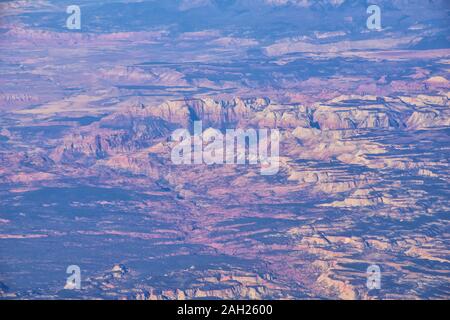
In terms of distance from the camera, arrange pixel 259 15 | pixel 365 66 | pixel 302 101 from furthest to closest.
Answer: pixel 259 15 → pixel 365 66 → pixel 302 101

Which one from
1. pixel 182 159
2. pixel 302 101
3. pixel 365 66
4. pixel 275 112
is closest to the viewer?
pixel 182 159

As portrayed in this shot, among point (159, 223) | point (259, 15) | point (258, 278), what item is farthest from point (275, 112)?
point (259, 15)
